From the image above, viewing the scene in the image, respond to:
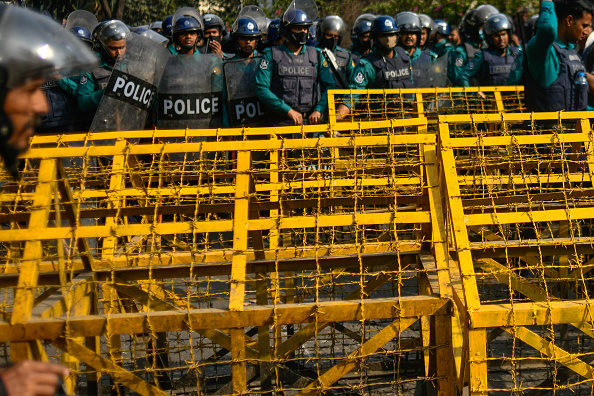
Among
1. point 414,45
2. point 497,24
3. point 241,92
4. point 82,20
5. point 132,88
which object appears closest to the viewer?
point 132,88

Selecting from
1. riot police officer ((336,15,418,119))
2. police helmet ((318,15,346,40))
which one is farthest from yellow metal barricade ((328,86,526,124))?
police helmet ((318,15,346,40))

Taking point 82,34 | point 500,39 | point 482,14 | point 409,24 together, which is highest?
point 482,14

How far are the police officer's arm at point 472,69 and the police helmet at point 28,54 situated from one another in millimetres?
8078

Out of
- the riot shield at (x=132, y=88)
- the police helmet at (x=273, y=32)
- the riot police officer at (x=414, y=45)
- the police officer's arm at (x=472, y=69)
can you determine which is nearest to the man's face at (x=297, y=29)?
the riot shield at (x=132, y=88)

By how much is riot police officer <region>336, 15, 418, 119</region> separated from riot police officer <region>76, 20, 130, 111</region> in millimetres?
2803

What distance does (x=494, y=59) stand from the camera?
31.4 ft

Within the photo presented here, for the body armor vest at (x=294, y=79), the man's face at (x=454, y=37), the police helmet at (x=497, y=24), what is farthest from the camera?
the man's face at (x=454, y=37)

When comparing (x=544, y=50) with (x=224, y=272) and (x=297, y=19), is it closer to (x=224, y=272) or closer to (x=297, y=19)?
(x=297, y=19)

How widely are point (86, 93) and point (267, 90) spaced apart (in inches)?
77.7

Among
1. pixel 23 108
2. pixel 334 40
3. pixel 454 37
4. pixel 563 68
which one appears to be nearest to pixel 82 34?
pixel 334 40

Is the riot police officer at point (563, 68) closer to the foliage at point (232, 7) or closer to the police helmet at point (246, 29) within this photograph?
the police helmet at point (246, 29)

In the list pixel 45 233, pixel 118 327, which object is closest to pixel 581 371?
pixel 118 327

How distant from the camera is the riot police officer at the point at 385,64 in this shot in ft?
29.1

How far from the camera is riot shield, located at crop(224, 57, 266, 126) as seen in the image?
320 inches
